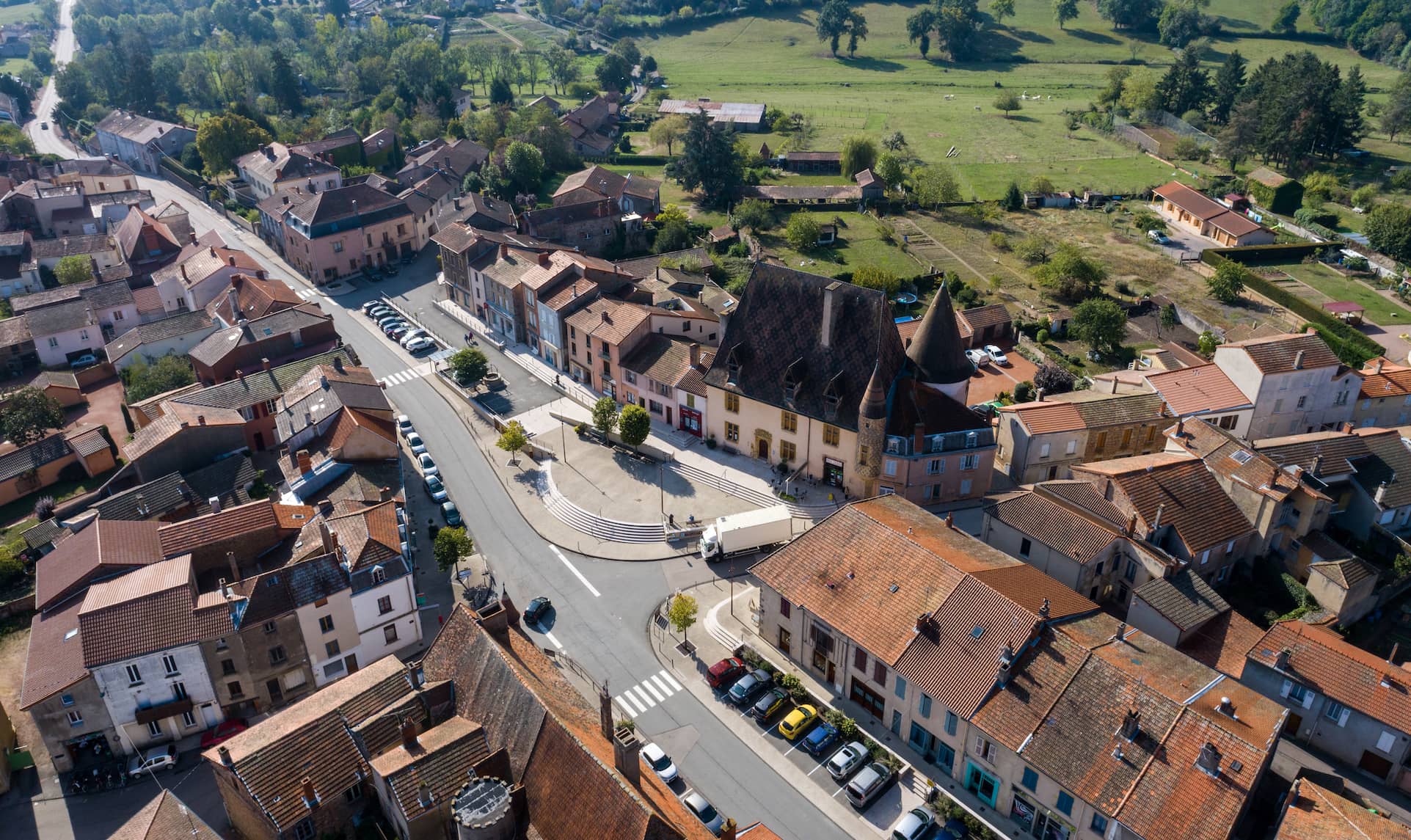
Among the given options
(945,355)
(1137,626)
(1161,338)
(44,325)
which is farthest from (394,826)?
(1161,338)

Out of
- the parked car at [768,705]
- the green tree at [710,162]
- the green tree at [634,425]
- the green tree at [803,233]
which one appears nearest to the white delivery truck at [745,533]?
the green tree at [634,425]

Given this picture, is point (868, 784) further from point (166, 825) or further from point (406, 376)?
point (406, 376)

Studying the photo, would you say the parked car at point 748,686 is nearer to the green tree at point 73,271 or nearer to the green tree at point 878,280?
the green tree at point 878,280

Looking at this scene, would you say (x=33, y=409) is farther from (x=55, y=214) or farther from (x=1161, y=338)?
(x=1161, y=338)

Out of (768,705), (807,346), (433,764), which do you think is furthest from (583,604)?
(807,346)

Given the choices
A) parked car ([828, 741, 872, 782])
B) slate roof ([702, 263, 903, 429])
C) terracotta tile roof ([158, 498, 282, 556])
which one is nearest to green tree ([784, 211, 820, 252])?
slate roof ([702, 263, 903, 429])
